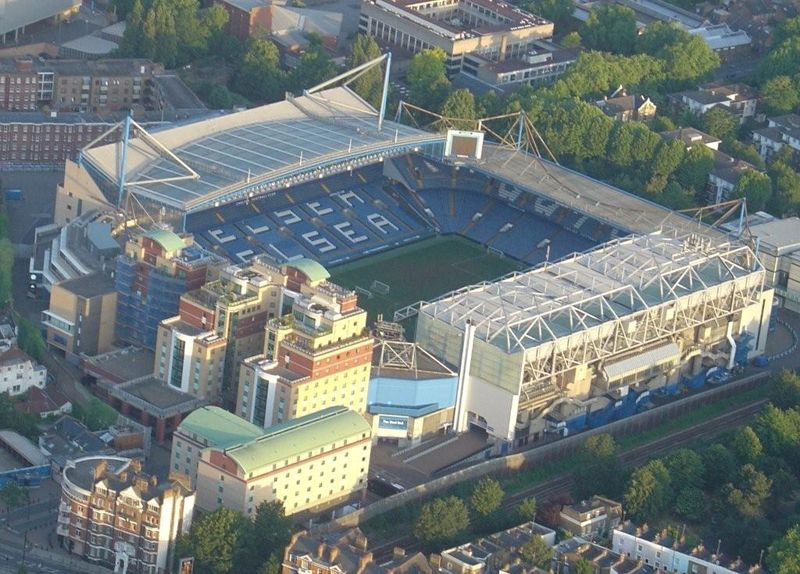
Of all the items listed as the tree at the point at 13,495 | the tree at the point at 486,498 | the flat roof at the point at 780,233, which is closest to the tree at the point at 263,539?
the tree at the point at 486,498

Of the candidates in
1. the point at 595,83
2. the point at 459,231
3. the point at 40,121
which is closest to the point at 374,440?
the point at 459,231

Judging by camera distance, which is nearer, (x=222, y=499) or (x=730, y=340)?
(x=222, y=499)

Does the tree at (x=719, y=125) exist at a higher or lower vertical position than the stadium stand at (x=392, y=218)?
higher

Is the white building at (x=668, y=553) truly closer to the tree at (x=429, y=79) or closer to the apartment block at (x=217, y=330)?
the apartment block at (x=217, y=330)

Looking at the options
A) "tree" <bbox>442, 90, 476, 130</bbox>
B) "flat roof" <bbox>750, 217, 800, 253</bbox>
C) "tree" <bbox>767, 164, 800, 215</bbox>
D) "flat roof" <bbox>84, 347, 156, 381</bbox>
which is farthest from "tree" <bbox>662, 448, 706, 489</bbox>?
"tree" <bbox>442, 90, 476, 130</bbox>

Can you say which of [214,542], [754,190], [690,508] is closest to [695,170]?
[754,190]

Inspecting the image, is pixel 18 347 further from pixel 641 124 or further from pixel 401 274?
pixel 641 124

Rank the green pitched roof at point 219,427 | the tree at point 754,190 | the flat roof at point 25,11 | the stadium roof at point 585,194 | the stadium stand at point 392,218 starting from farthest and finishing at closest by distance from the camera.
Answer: the flat roof at point 25,11 < the tree at point 754,190 < the stadium roof at point 585,194 < the stadium stand at point 392,218 < the green pitched roof at point 219,427
